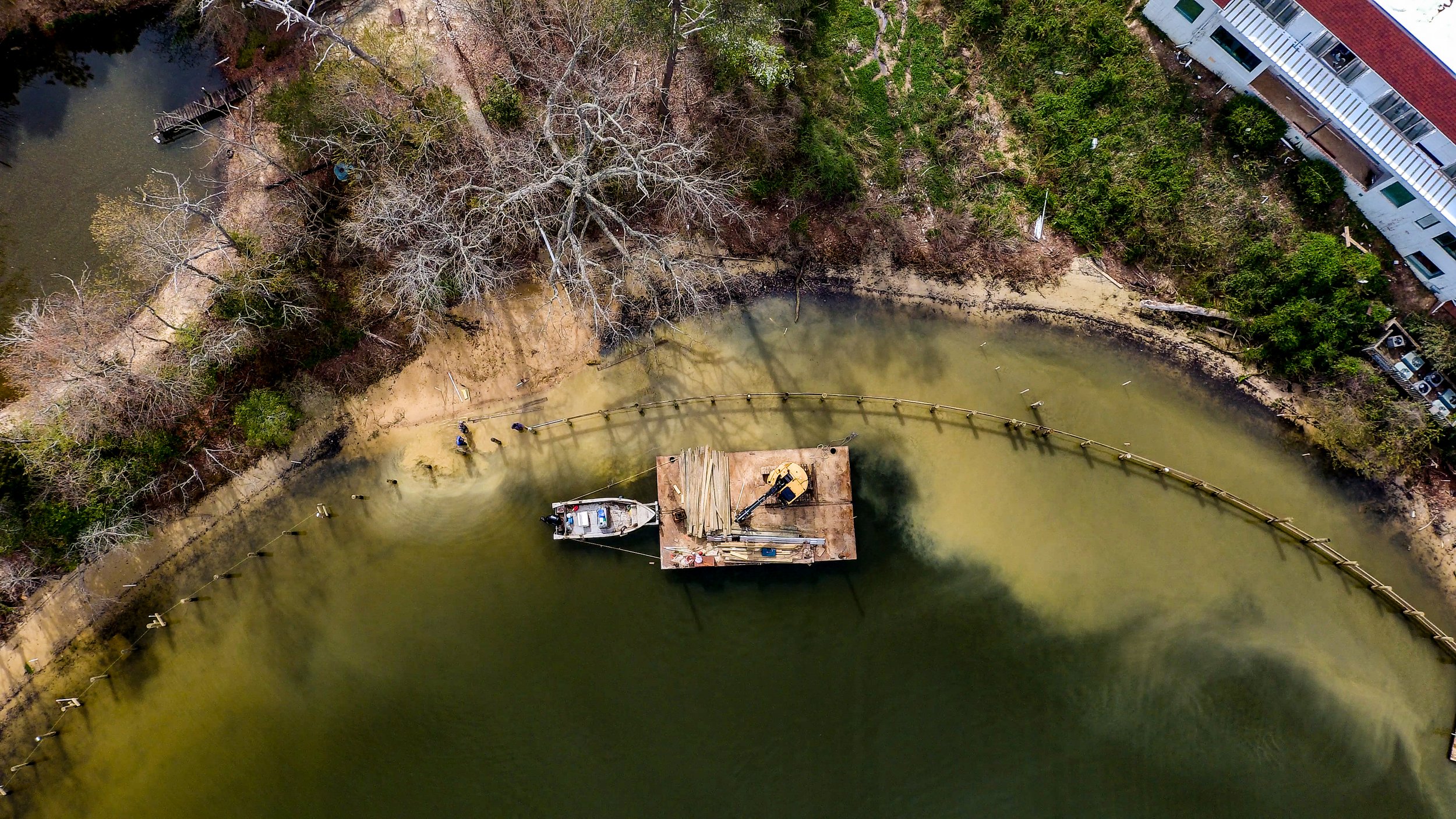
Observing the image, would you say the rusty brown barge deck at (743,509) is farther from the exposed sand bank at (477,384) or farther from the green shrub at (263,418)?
the green shrub at (263,418)

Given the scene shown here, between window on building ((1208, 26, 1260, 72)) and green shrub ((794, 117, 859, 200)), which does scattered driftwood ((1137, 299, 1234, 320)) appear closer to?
window on building ((1208, 26, 1260, 72))

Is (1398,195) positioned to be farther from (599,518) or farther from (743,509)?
(599,518)

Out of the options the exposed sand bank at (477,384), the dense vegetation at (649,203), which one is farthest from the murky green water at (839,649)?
the dense vegetation at (649,203)

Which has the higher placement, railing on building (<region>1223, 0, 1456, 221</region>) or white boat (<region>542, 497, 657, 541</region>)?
railing on building (<region>1223, 0, 1456, 221</region>)

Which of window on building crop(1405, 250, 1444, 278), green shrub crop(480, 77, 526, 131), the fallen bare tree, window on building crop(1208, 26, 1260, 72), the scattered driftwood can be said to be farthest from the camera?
green shrub crop(480, 77, 526, 131)

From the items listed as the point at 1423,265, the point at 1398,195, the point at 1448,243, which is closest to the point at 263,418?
the point at 1398,195

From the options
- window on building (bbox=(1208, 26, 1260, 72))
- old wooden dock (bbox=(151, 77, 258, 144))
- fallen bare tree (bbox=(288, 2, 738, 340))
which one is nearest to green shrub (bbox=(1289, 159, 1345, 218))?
window on building (bbox=(1208, 26, 1260, 72))

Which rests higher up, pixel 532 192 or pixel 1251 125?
pixel 1251 125

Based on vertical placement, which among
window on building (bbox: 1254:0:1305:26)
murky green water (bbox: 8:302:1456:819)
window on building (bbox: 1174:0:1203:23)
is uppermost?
window on building (bbox: 1174:0:1203:23)
